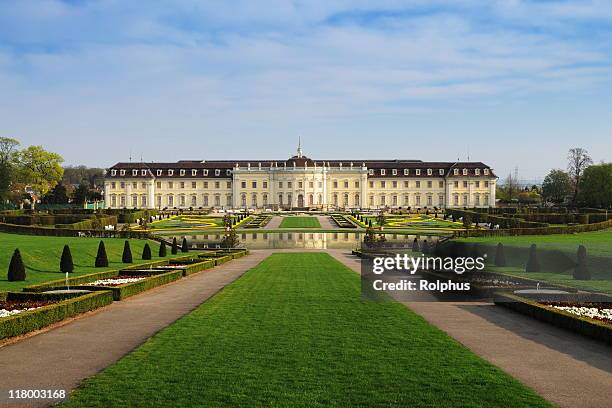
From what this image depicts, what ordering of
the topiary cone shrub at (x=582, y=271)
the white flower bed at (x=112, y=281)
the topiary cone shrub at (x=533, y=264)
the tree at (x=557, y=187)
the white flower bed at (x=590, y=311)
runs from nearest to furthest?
the white flower bed at (x=590, y=311) → the white flower bed at (x=112, y=281) → the topiary cone shrub at (x=582, y=271) → the topiary cone shrub at (x=533, y=264) → the tree at (x=557, y=187)

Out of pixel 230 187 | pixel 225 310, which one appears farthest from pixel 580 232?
pixel 230 187

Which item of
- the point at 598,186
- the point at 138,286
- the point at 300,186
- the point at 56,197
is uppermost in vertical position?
the point at 300,186

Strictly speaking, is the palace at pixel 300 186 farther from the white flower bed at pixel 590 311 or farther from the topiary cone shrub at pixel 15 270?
the white flower bed at pixel 590 311

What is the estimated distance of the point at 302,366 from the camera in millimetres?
7863

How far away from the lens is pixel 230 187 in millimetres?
91625

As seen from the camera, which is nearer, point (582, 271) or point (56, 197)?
point (582, 271)

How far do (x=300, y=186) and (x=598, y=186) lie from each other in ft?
127

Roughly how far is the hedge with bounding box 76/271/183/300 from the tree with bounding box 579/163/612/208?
61975 millimetres

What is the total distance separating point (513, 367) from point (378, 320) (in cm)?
338

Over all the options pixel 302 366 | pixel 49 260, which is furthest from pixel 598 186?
pixel 302 366

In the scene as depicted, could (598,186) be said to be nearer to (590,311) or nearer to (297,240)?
(297,240)

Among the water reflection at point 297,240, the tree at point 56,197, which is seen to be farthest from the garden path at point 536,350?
the tree at point 56,197

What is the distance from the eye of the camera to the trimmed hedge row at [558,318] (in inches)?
378

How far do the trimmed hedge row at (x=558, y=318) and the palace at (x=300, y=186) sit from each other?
2999 inches
